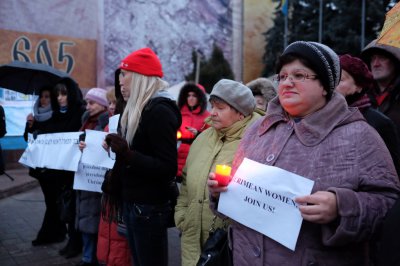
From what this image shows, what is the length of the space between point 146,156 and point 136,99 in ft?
1.43

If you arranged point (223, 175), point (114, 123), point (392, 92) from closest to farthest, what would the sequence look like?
1. point (223, 175)
2. point (392, 92)
3. point (114, 123)

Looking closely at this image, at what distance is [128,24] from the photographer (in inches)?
571

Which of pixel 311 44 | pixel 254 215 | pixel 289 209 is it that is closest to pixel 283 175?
pixel 289 209

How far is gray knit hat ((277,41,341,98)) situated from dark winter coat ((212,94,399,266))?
3.2 inches

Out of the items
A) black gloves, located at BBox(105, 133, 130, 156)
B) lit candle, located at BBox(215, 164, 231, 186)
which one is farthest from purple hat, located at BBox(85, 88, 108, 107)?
lit candle, located at BBox(215, 164, 231, 186)

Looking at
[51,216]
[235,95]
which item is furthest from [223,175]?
[51,216]

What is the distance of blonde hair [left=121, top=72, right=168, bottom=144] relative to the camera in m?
2.60

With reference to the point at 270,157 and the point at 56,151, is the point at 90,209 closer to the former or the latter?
the point at 56,151

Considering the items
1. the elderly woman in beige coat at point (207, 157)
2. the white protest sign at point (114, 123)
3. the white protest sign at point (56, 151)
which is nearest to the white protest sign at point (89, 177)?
the white protest sign at point (56, 151)

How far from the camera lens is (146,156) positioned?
2475mm

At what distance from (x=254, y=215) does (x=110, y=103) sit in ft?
9.13

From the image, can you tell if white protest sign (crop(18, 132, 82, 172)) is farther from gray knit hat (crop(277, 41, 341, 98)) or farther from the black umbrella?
gray knit hat (crop(277, 41, 341, 98))

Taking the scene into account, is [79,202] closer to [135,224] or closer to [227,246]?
[135,224]

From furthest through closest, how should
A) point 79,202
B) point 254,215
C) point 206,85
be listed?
1. point 206,85
2. point 79,202
3. point 254,215
